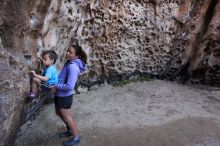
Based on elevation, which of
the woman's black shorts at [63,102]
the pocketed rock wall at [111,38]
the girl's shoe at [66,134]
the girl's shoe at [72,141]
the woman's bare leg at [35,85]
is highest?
the pocketed rock wall at [111,38]

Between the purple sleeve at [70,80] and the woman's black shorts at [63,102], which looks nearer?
the purple sleeve at [70,80]

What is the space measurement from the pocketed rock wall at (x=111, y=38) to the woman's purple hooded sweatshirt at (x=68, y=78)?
1.32ft

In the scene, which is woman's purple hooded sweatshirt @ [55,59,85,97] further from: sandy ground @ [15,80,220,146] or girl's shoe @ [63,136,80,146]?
sandy ground @ [15,80,220,146]

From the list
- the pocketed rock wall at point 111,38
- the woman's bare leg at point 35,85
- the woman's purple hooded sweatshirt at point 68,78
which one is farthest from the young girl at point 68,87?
the pocketed rock wall at point 111,38

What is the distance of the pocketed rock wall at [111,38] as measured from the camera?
4.29 meters

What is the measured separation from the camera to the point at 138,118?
233 inches

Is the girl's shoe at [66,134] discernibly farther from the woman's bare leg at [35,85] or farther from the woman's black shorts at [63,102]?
the woman's bare leg at [35,85]

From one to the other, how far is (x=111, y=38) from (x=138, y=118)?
68.4 inches

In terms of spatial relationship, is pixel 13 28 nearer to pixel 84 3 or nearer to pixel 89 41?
pixel 84 3

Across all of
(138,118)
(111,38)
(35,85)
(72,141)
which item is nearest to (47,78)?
(35,85)

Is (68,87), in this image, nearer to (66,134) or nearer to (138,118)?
(66,134)

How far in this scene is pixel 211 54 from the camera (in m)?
7.97

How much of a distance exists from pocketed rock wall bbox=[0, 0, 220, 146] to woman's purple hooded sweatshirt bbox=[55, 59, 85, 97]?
1.32 feet

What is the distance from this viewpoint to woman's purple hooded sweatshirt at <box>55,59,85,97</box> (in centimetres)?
453
